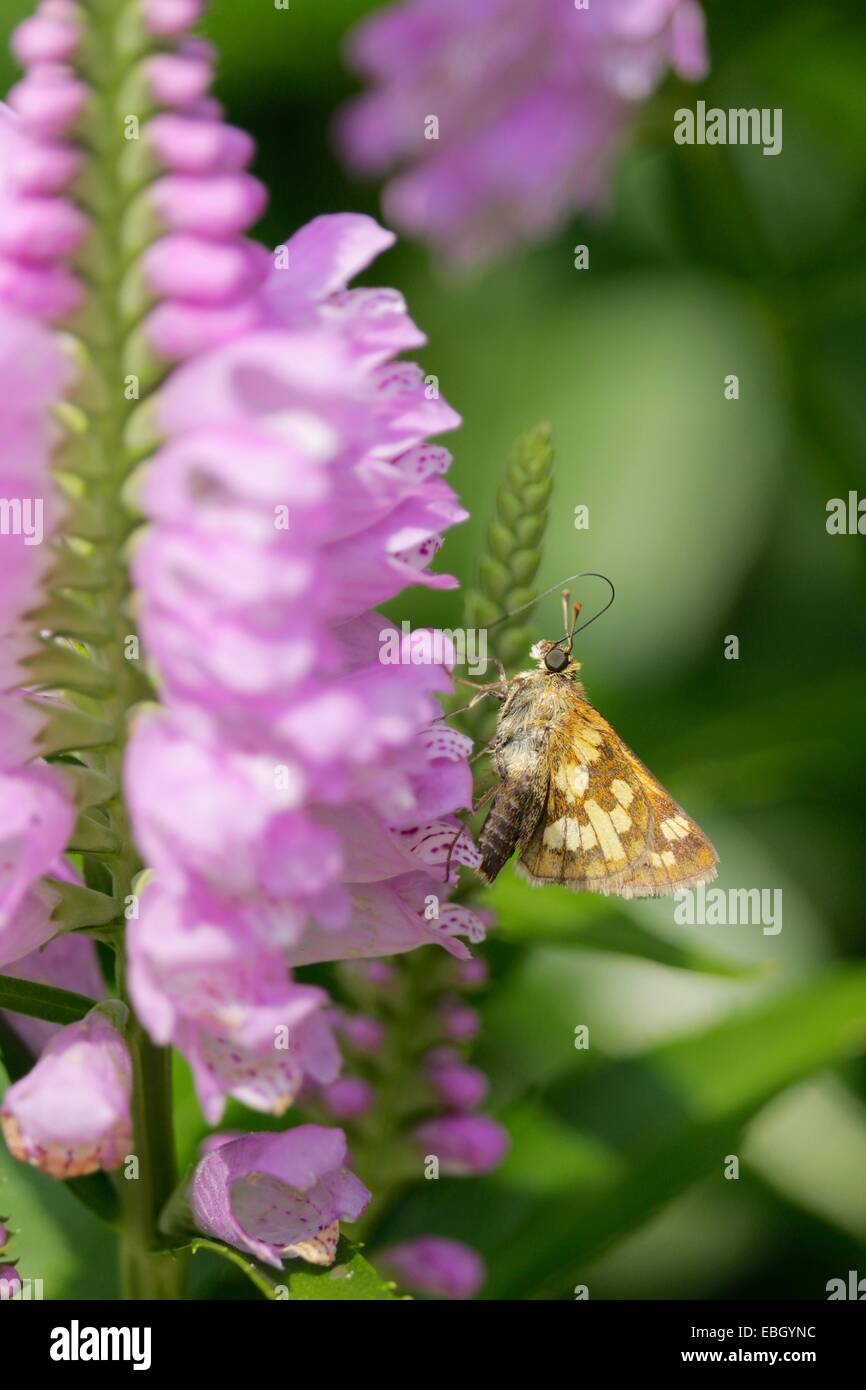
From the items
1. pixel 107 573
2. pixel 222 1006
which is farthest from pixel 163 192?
pixel 222 1006

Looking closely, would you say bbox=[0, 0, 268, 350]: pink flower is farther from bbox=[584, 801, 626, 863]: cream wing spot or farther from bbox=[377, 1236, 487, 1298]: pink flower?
bbox=[377, 1236, 487, 1298]: pink flower

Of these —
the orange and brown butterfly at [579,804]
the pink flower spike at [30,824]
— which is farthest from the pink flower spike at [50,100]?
the orange and brown butterfly at [579,804]

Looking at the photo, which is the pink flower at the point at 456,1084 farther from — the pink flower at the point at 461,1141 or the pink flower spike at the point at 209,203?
the pink flower spike at the point at 209,203

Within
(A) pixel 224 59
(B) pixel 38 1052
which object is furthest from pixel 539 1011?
(A) pixel 224 59

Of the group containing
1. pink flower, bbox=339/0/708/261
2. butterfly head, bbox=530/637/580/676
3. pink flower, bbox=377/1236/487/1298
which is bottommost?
pink flower, bbox=377/1236/487/1298

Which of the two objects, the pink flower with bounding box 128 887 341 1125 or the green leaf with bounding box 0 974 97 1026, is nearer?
the pink flower with bounding box 128 887 341 1125

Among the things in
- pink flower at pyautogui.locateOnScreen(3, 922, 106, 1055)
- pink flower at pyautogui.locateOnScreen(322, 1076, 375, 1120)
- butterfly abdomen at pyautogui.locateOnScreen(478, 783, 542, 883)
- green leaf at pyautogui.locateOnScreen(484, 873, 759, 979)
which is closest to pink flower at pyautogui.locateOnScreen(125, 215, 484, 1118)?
pink flower at pyautogui.locateOnScreen(3, 922, 106, 1055)

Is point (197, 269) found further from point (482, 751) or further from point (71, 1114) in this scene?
point (482, 751)

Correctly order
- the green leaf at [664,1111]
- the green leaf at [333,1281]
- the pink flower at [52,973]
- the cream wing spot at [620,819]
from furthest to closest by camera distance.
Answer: the cream wing spot at [620,819] → the green leaf at [664,1111] → the pink flower at [52,973] → the green leaf at [333,1281]
